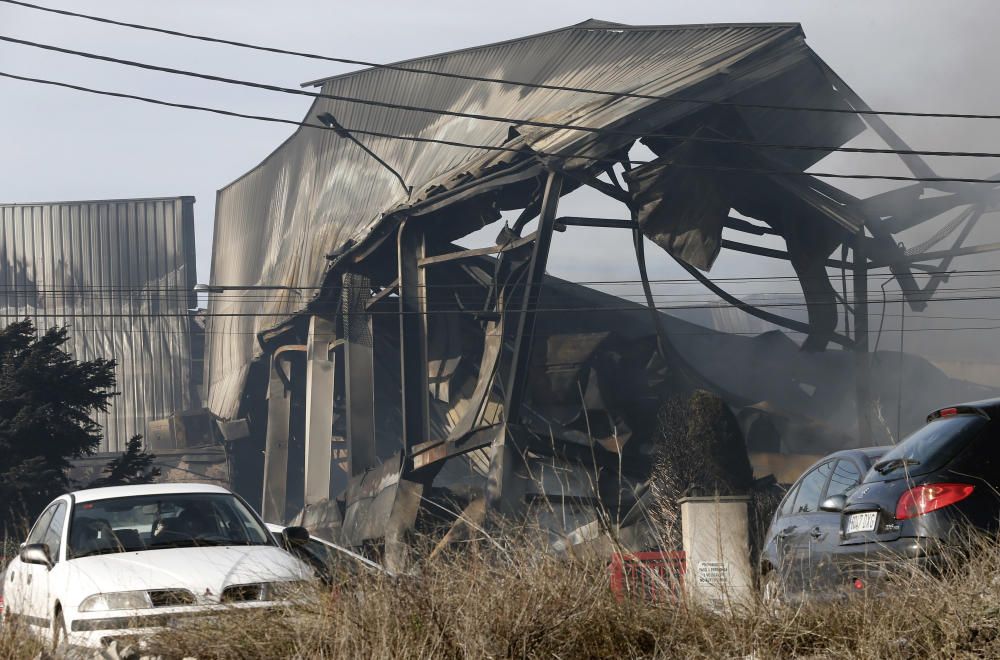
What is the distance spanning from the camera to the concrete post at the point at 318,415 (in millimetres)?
33406

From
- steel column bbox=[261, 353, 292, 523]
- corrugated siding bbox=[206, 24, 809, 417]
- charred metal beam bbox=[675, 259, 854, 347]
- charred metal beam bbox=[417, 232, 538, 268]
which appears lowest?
steel column bbox=[261, 353, 292, 523]

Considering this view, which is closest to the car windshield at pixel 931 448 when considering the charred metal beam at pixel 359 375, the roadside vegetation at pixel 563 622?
the roadside vegetation at pixel 563 622

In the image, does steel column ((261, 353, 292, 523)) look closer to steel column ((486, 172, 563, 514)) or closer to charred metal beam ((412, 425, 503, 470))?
charred metal beam ((412, 425, 503, 470))

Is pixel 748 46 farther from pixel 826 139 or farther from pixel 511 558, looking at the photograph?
pixel 511 558

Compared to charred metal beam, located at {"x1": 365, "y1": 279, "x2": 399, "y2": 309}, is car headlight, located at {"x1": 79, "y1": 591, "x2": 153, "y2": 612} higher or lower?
lower

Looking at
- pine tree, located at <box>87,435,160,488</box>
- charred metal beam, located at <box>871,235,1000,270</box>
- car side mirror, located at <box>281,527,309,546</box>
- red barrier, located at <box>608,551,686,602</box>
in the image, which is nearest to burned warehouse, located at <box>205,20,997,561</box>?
charred metal beam, located at <box>871,235,1000,270</box>

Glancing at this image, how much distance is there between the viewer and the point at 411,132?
31.1 meters

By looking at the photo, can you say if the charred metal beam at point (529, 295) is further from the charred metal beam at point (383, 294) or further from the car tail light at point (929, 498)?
the car tail light at point (929, 498)

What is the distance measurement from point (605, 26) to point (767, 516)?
12892 mm

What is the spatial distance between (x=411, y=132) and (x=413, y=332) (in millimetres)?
6262

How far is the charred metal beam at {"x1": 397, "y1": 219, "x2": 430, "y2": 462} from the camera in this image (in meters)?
27.3

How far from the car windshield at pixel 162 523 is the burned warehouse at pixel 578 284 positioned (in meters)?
12.1

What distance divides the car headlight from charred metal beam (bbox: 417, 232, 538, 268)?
1725 centimetres

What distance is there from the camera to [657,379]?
27203mm
